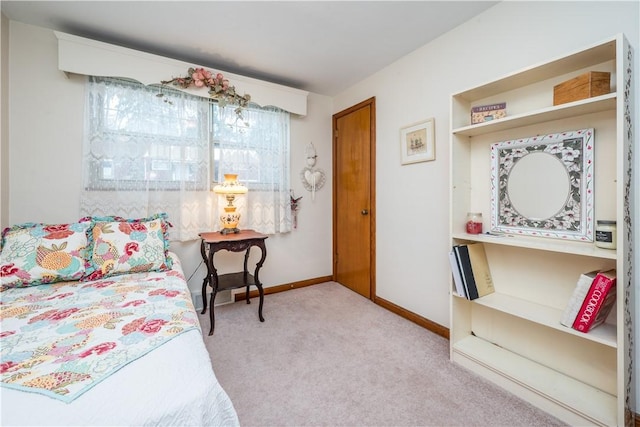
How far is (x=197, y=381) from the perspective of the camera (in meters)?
0.76

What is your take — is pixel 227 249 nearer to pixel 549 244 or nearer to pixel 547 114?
pixel 549 244

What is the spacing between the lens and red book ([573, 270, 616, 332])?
1.22m

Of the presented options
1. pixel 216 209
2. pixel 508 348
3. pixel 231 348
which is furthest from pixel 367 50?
pixel 231 348

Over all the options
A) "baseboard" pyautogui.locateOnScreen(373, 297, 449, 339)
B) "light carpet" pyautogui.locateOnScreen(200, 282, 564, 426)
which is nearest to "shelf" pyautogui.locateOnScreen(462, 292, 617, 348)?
"light carpet" pyautogui.locateOnScreen(200, 282, 564, 426)

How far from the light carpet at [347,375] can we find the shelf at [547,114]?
1530mm

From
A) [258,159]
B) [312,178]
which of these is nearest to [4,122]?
[258,159]

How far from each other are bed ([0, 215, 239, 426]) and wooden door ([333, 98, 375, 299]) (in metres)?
1.92

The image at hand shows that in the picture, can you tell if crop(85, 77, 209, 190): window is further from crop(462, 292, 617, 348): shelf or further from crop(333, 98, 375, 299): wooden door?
crop(462, 292, 617, 348): shelf

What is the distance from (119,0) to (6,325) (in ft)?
6.41

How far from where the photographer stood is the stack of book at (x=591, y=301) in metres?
1.22

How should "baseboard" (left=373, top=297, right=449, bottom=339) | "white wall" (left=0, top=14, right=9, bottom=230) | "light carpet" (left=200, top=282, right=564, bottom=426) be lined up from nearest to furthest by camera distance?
"light carpet" (left=200, top=282, right=564, bottom=426), "white wall" (left=0, top=14, right=9, bottom=230), "baseboard" (left=373, top=297, right=449, bottom=339)

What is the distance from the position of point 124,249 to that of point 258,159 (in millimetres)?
1525

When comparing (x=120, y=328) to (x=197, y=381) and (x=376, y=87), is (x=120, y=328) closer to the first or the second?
(x=197, y=381)

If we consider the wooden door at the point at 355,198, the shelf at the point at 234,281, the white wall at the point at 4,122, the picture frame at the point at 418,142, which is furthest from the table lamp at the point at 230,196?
the picture frame at the point at 418,142
